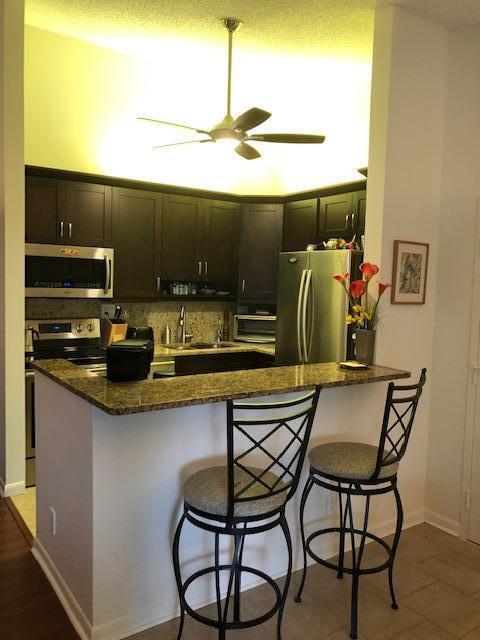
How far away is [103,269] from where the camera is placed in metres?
4.34

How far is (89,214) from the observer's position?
4.30 meters

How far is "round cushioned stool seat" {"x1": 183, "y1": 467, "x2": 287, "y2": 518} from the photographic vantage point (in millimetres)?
1944

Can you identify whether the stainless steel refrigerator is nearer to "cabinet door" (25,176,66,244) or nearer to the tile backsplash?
the tile backsplash

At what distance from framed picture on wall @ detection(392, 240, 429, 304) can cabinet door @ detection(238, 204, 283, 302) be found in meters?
2.10

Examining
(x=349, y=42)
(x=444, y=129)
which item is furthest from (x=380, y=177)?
(x=349, y=42)

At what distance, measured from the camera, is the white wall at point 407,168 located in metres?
3.00

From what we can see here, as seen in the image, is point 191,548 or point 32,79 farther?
point 32,79

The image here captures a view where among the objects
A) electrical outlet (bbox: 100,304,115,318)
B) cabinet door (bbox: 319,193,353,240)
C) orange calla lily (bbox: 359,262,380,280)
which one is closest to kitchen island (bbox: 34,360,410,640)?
orange calla lily (bbox: 359,262,380,280)

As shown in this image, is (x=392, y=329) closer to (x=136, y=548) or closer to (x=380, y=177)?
(x=380, y=177)

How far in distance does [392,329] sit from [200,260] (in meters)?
2.32

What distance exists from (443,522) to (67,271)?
3274mm

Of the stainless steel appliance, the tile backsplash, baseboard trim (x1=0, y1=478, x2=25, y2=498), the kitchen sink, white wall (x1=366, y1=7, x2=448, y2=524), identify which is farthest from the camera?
the stainless steel appliance

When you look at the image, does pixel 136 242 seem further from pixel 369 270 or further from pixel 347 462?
pixel 347 462

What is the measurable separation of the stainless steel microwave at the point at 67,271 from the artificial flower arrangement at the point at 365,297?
220 centimetres
